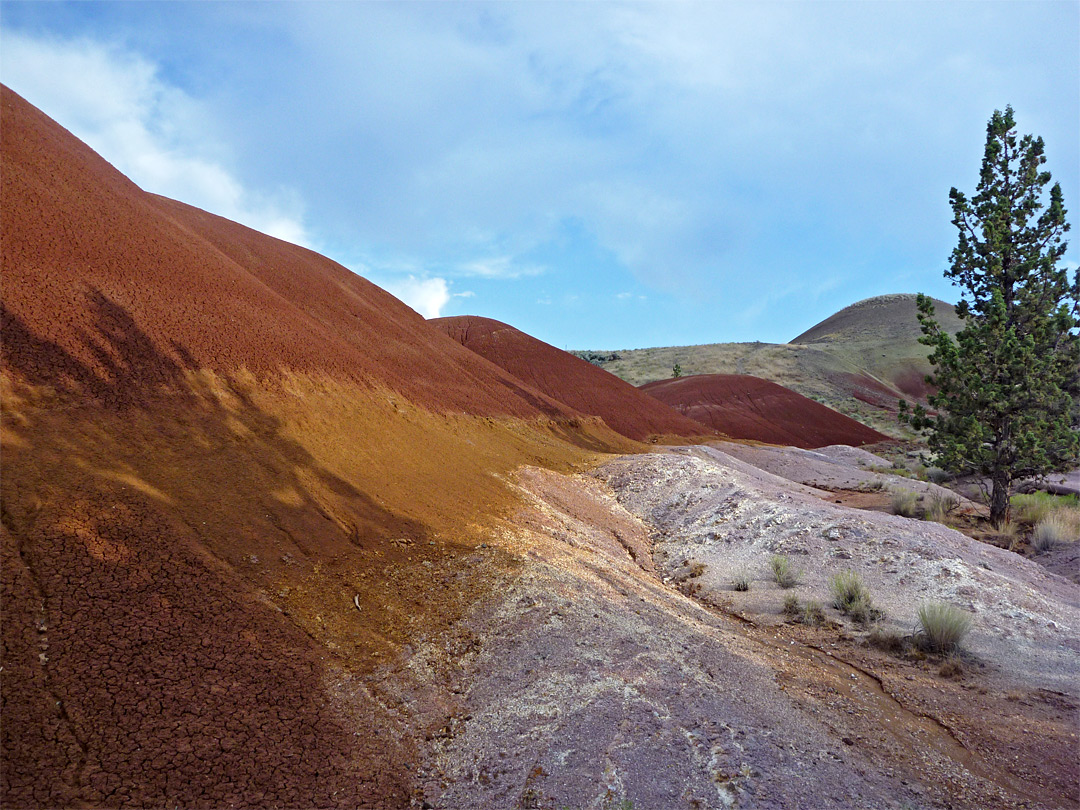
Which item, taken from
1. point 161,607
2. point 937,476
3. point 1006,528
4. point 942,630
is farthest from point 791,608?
point 937,476

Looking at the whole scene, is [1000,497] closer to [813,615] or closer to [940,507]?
[940,507]

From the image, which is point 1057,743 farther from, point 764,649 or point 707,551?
point 707,551

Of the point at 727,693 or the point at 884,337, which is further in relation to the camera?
the point at 884,337

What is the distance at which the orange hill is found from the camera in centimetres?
398

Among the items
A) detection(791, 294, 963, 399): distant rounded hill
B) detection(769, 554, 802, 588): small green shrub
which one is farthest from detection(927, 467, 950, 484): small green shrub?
detection(791, 294, 963, 399): distant rounded hill

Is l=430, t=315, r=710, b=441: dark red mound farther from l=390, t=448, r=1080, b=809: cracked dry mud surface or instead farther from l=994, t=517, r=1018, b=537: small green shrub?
l=390, t=448, r=1080, b=809: cracked dry mud surface

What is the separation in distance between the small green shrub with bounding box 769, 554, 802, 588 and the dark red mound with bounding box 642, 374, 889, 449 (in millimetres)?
32471

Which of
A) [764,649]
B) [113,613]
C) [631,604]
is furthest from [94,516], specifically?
[764,649]

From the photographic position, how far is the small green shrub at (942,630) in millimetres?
6871

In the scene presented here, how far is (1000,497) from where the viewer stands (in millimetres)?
14438

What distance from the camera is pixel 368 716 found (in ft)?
15.2

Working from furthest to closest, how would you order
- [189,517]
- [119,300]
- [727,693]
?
[119,300] → [189,517] → [727,693]

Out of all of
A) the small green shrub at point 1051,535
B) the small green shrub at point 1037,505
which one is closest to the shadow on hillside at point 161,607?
the small green shrub at point 1051,535

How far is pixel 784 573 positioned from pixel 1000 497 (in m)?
9.14
